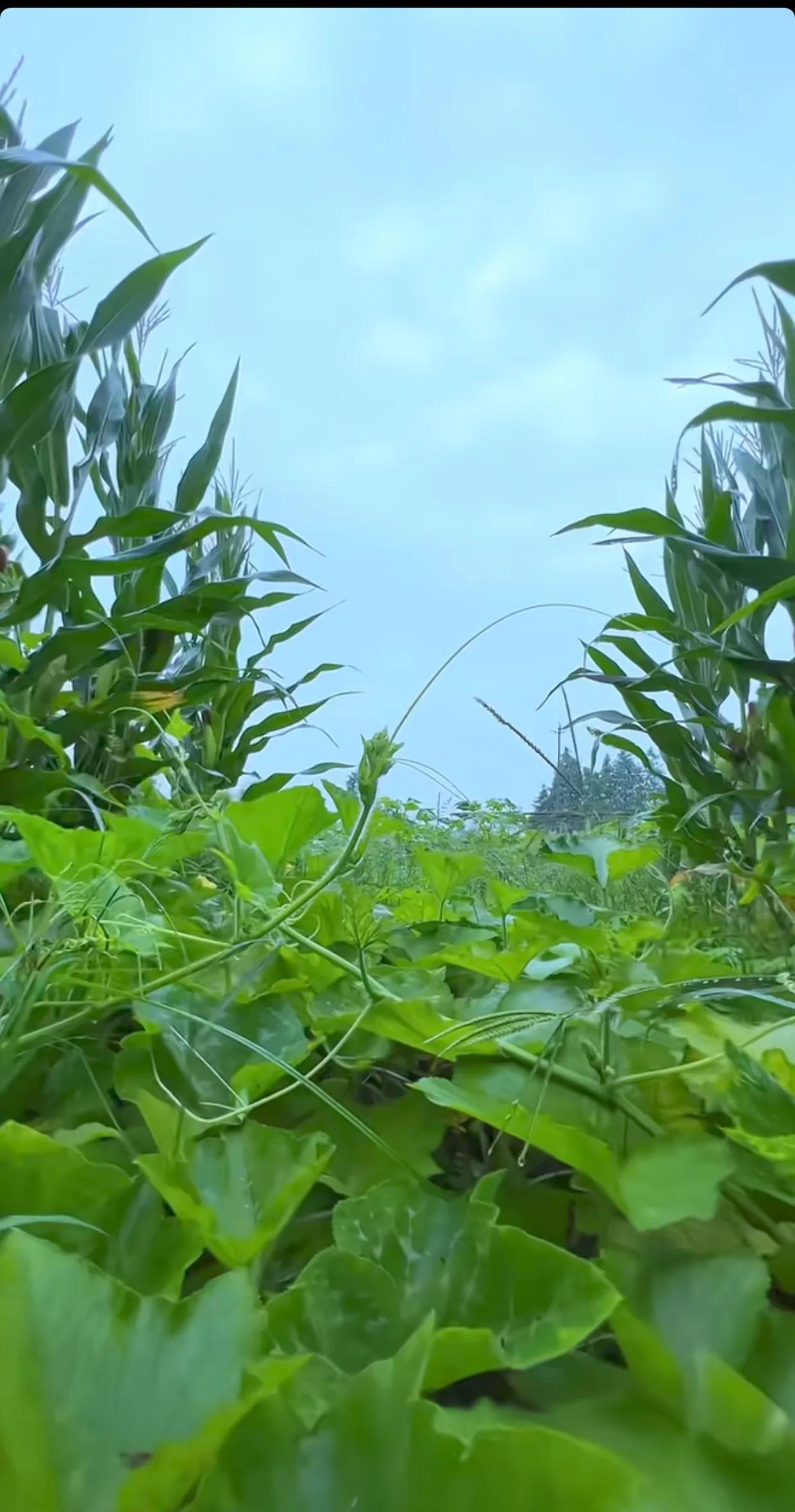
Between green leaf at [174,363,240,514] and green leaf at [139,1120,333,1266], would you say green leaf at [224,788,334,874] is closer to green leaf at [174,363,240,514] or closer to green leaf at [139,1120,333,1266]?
green leaf at [139,1120,333,1266]

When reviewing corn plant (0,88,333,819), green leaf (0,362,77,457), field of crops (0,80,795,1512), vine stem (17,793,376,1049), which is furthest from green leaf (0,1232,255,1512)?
green leaf (0,362,77,457)

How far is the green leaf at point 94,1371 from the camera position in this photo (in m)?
0.10

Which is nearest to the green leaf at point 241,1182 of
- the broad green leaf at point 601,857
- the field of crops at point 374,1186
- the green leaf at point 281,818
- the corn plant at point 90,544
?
the field of crops at point 374,1186

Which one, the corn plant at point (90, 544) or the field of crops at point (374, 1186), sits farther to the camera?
the corn plant at point (90, 544)

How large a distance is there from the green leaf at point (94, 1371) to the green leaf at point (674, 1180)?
0.25 feet

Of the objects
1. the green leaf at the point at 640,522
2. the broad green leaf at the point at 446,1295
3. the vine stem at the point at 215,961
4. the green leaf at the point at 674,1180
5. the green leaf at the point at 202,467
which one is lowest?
the broad green leaf at the point at 446,1295

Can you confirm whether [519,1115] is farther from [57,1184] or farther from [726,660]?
[726,660]

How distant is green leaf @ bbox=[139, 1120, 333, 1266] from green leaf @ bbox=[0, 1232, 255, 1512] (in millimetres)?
33

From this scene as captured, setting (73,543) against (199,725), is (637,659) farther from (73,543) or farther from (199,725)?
(199,725)

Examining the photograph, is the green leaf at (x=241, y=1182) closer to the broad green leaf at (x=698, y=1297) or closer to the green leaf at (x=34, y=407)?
the broad green leaf at (x=698, y=1297)

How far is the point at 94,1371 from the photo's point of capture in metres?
0.11

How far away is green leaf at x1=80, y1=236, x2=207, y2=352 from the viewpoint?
2.91 ft

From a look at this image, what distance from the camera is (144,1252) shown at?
161 millimetres

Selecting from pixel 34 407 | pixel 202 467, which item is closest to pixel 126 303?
pixel 34 407
